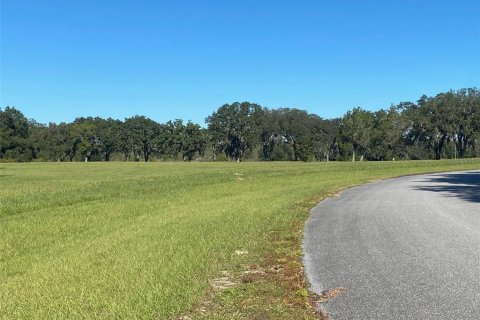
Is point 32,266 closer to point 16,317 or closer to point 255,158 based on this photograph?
point 16,317

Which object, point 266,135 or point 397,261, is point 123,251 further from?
point 266,135

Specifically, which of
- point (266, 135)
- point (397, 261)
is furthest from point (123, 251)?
point (266, 135)

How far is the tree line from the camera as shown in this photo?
364 ft

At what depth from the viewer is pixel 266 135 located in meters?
136

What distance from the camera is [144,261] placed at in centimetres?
750

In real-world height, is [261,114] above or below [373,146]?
above

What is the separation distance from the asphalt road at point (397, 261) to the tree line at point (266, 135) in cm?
10548

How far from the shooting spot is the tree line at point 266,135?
111 meters

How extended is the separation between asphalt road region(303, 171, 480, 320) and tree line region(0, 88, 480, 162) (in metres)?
105

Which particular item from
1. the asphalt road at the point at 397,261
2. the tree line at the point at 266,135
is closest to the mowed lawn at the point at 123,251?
the asphalt road at the point at 397,261

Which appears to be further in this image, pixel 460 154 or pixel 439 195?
pixel 460 154

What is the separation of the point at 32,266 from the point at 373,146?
12015cm

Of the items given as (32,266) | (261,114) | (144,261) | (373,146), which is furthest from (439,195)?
(261,114)

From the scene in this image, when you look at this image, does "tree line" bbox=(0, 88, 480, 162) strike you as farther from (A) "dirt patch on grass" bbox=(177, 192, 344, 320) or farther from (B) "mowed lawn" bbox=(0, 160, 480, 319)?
(A) "dirt patch on grass" bbox=(177, 192, 344, 320)
